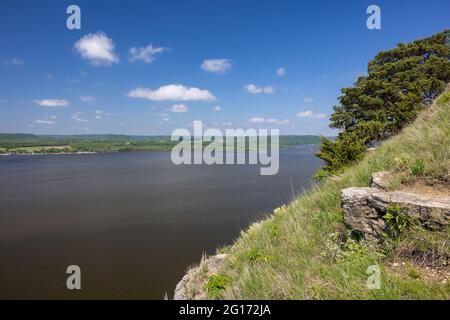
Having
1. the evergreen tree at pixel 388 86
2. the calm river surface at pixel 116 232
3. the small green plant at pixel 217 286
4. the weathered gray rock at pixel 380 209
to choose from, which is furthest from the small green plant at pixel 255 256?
the evergreen tree at pixel 388 86

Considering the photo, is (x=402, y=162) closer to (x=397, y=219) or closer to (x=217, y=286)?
(x=397, y=219)

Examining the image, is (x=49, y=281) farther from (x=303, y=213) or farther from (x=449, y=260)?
(x=449, y=260)

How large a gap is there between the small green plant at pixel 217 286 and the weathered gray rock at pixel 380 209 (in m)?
2.17

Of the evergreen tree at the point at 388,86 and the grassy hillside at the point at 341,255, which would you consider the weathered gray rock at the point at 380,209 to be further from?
the evergreen tree at the point at 388,86

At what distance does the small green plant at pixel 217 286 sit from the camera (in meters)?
4.12

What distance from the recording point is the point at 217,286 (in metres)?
4.34

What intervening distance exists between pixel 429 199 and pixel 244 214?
18.2 m

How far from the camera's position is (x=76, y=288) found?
419 inches

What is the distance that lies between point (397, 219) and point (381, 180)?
119 centimetres

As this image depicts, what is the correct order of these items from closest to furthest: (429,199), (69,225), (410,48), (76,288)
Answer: (429,199), (76,288), (410,48), (69,225)

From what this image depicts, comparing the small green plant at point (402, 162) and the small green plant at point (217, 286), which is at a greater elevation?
the small green plant at point (402, 162)
